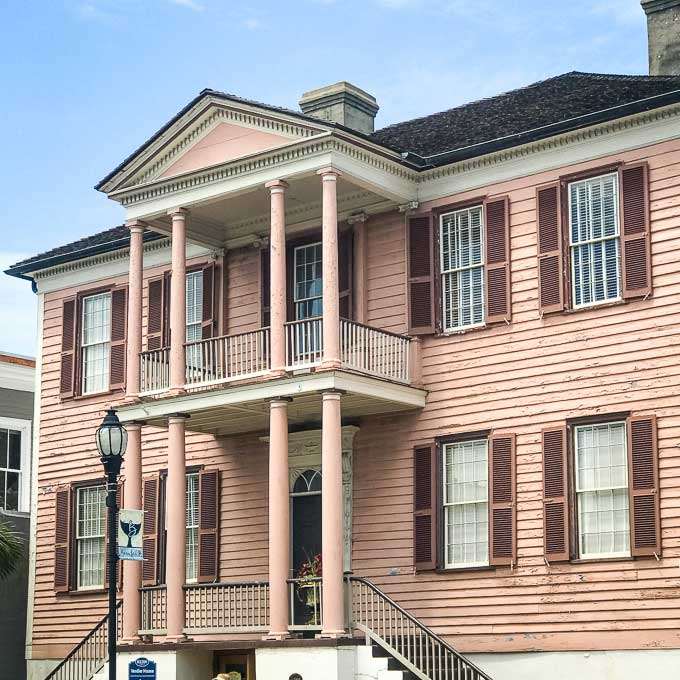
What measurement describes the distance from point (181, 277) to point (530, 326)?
5.92 m

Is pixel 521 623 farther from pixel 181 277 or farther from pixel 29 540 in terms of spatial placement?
pixel 29 540

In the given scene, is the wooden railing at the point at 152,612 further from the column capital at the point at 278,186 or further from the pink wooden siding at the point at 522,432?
the column capital at the point at 278,186

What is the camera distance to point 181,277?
23.8m

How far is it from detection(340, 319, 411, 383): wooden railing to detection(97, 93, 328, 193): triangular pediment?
3202 mm

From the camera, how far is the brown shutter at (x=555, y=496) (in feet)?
68.6

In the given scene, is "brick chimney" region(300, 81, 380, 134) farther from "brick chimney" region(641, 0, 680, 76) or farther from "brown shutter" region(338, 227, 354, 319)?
"brick chimney" region(641, 0, 680, 76)

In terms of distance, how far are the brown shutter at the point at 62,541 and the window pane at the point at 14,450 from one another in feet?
17.9

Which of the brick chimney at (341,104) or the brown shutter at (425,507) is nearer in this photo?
the brown shutter at (425,507)

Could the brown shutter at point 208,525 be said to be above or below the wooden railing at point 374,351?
below

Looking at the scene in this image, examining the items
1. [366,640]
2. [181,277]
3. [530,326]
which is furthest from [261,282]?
[366,640]

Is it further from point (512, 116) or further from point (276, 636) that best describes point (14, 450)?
point (512, 116)

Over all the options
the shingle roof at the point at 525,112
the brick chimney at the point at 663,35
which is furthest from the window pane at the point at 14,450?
the brick chimney at the point at 663,35

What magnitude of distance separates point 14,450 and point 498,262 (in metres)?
→ 15.5

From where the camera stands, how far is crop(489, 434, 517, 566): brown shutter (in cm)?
2152
